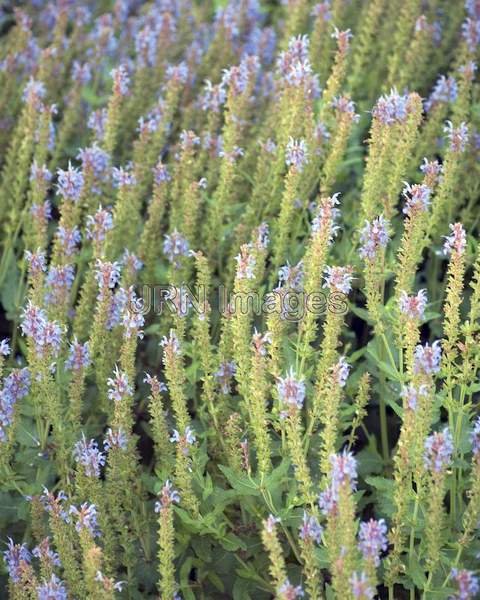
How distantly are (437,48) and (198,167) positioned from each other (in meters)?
1.74

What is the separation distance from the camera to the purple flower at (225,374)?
3.33 meters

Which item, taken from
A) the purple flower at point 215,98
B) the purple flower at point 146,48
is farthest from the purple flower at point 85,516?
the purple flower at point 146,48

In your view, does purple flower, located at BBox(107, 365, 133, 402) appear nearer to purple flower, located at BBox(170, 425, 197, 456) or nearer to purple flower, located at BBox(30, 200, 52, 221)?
purple flower, located at BBox(170, 425, 197, 456)

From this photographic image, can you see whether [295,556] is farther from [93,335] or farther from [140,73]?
[140,73]

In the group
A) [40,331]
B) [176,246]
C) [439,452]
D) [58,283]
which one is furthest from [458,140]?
[40,331]

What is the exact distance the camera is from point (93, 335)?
3.38 metres

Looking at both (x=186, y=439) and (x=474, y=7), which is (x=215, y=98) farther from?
(x=186, y=439)

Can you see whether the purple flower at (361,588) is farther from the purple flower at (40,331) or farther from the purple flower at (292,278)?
the purple flower at (40,331)

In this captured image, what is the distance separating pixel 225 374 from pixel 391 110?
3.92 feet

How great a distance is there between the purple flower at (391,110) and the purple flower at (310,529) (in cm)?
153

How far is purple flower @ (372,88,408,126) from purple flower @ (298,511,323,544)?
5.02 feet

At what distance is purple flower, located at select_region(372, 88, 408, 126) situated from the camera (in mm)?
3527

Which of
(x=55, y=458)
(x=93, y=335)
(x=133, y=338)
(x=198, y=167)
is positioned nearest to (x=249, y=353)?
(x=133, y=338)

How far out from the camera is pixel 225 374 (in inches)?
132
